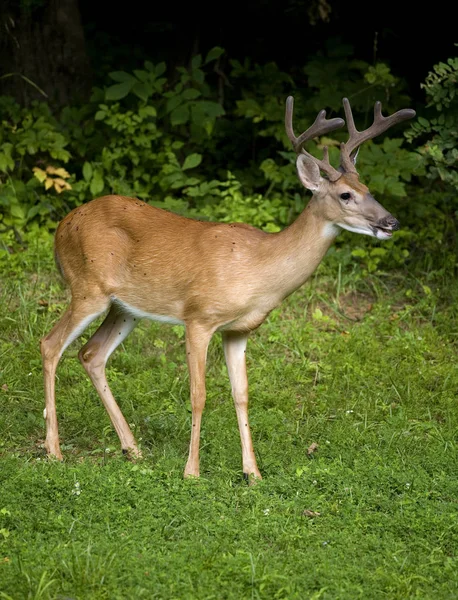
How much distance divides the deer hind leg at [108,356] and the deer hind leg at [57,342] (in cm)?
25

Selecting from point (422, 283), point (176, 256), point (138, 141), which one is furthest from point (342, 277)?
point (176, 256)

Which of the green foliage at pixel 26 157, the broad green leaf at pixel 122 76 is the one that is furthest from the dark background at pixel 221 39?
the broad green leaf at pixel 122 76

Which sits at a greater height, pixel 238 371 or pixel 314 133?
pixel 314 133

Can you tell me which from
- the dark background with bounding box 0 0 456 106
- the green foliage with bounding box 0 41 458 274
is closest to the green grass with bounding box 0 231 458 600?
the green foliage with bounding box 0 41 458 274

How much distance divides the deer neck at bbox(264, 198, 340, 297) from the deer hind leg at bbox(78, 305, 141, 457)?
3.57 ft

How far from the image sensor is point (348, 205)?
18.0 ft

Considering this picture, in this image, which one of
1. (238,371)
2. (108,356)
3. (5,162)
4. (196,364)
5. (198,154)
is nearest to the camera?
(196,364)

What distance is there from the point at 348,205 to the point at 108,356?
70.0 inches

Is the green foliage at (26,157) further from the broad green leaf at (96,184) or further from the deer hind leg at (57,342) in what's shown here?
the deer hind leg at (57,342)

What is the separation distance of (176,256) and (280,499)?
1528 millimetres

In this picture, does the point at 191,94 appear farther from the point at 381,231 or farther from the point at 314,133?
the point at 381,231

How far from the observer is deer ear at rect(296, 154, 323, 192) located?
558 centimetres

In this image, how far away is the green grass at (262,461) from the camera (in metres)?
4.32

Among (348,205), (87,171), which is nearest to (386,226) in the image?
(348,205)
